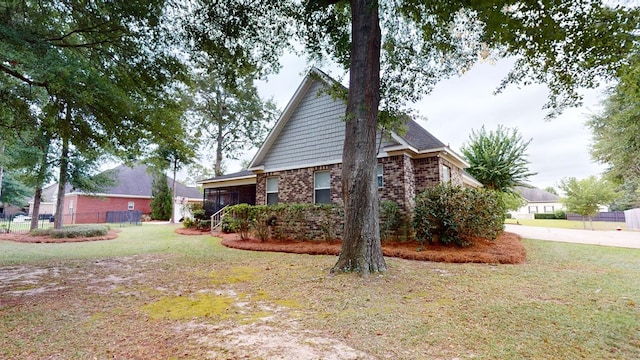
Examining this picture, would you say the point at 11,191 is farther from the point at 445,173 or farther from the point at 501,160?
the point at 501,160

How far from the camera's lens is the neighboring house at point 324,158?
10281mm

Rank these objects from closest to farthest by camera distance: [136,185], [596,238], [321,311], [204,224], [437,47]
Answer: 1. [321,311]
2. [437,47]
3. [596,238]
4. [204,224]
5. [136,185]

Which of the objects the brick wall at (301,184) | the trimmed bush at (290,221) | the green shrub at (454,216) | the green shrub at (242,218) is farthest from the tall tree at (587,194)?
the green shrub at (242,218)

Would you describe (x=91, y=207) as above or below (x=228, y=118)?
below

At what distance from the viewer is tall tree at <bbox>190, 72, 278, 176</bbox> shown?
25656mm

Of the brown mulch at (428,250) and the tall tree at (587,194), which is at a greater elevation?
the tall tree at (587,194)

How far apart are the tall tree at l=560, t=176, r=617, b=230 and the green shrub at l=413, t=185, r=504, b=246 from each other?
1634 centimetres

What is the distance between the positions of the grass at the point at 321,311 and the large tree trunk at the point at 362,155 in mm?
502

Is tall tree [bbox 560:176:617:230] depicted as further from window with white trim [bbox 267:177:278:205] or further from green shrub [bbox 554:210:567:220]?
window with white trim [bbox 267:177:278:205]

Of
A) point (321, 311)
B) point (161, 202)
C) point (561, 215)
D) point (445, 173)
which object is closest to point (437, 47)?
point (445, 173)

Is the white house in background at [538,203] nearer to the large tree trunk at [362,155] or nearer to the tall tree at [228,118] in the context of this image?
the tall tree at [228,118]

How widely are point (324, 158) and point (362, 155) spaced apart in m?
5.83

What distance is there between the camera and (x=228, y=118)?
86.8ft

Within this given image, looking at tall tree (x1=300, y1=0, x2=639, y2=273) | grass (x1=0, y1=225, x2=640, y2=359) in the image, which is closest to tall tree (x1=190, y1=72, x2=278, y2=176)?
tall tree (x1=300, y1=0, x2=639, y2=273)
